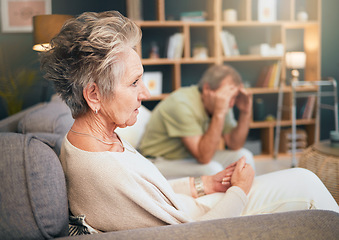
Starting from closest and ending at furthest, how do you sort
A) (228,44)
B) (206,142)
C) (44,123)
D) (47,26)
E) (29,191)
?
(29,191) → (44,123) → (47,26) → (206,142) → (228,44)

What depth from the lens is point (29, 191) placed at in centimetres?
71

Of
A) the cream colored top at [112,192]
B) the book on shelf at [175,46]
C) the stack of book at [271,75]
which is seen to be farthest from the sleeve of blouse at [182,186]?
the stack of book at [271,75]

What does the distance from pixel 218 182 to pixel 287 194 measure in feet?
0.86

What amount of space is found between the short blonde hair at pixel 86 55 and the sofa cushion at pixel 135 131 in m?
1.20

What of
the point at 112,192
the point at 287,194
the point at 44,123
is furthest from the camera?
the point at 44,123

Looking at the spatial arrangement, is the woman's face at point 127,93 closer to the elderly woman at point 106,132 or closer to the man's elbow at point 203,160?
the elderly woman at point 106,132

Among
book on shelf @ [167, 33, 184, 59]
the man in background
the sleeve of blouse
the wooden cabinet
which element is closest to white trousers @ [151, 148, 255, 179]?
the man in background

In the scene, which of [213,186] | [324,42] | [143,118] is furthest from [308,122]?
[213,186]

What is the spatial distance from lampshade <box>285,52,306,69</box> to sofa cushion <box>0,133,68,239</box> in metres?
3.54

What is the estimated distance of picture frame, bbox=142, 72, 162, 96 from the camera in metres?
3.77

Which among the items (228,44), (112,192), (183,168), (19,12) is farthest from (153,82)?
(112,192)

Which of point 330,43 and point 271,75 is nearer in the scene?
point 271,75

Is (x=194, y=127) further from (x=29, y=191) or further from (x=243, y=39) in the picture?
(x=243, y=39)

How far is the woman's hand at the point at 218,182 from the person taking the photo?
4.01 ft
